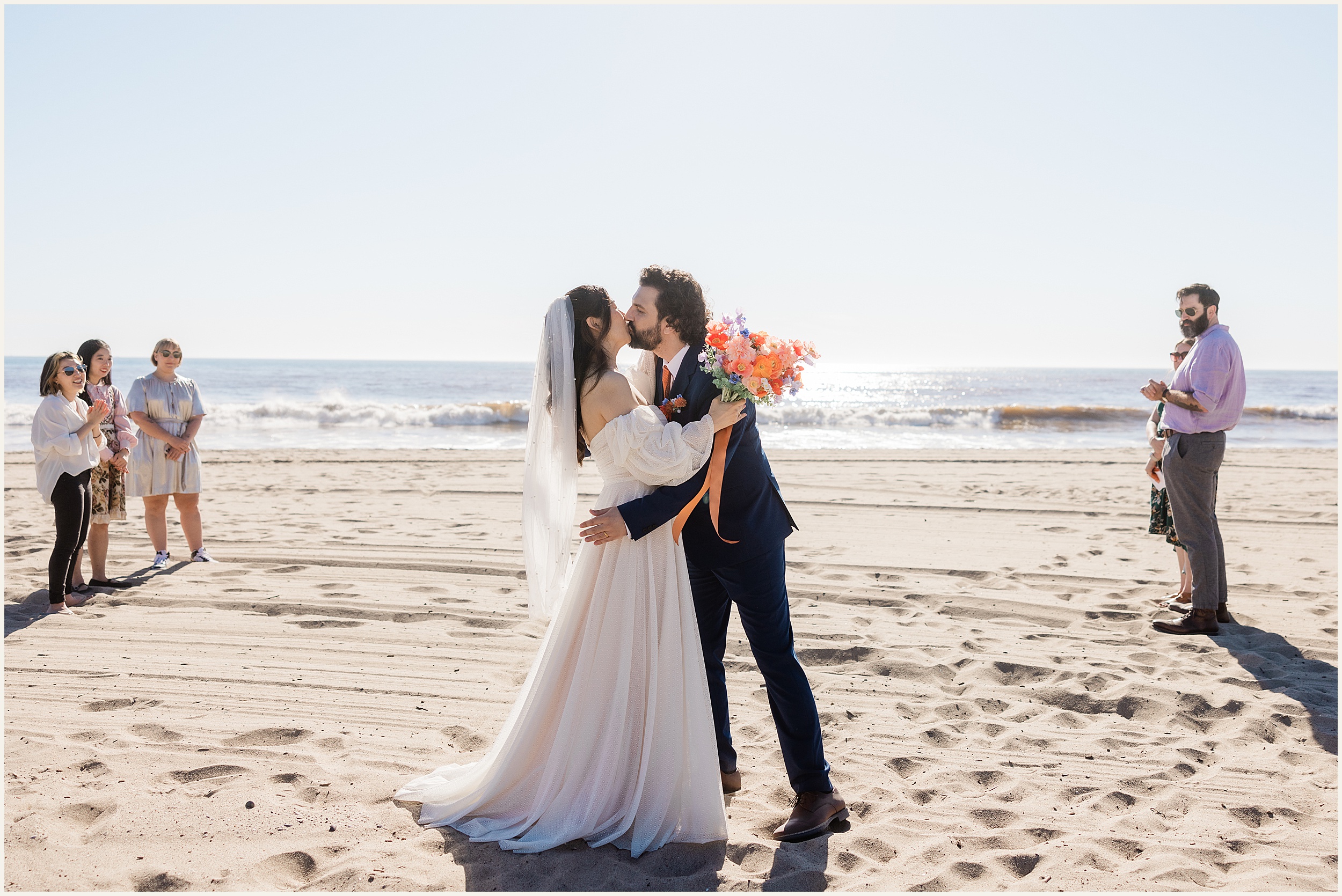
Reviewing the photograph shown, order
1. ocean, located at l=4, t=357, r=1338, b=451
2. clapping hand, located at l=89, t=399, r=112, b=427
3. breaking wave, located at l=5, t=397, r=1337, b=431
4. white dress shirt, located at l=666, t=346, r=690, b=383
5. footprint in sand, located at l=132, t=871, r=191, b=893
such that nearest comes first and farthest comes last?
footprint in sand, located at l=132, t=871, r=191, b=893 < white dress shirt, located at l=666, t=346, r=690, b=383 < clapping hand, located at l=89, t=399, r=112, b=427 < ocean, located at l=4, t=357, r=1338, b=451 < breaking wave, located at l=5, t=397, r=1337, b=431

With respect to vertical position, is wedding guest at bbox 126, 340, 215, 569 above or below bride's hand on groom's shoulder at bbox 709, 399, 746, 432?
below

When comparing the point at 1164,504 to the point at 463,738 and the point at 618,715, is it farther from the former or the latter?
the point at 463,738

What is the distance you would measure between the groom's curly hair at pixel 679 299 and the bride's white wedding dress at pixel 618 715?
13.9 inches

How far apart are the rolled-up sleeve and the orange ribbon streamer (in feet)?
12.3

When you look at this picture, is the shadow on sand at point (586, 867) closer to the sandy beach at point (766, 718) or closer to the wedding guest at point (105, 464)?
the sandy beach at point (766, 718)

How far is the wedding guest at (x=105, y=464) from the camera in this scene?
623 cm

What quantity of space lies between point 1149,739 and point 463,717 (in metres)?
3.18

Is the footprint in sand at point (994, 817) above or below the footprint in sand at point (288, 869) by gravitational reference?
above

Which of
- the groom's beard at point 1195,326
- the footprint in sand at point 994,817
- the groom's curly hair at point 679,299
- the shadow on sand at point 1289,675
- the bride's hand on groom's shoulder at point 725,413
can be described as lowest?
the footprint in sand at point 994,817

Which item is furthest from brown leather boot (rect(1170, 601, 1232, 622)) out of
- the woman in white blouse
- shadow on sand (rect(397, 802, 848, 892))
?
the woman in white blouse

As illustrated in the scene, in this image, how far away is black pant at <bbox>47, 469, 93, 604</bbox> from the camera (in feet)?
18.9

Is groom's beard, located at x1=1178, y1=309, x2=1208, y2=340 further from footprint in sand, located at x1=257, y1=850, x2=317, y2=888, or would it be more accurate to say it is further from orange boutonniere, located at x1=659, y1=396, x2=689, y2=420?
footprint in sand, located at x1=257, y1=850, x2=317, y2=888

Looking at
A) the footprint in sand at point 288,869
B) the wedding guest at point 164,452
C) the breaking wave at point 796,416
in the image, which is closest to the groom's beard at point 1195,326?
the footprint in sand at point 288,869

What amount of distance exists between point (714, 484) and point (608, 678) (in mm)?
822
